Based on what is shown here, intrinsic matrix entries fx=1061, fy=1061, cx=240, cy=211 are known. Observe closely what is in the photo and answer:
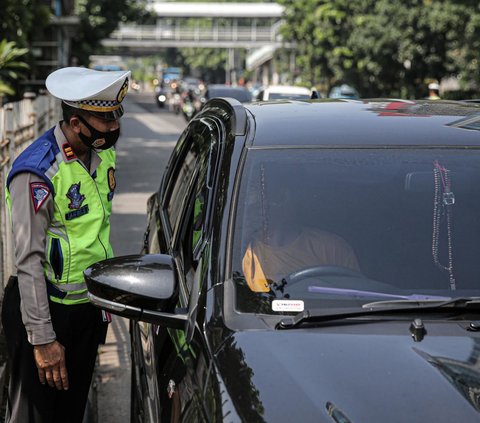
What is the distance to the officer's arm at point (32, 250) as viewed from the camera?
3.69 m

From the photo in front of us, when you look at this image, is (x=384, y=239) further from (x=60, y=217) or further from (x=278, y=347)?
(x=60, y=217)

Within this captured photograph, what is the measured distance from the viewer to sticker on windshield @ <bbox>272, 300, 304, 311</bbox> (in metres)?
3.09

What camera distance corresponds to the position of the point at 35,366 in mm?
3924

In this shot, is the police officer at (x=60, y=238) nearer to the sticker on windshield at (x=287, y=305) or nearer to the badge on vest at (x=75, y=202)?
the badge on vest at (x=75, y=202)

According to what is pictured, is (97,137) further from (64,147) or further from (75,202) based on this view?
(75,202)

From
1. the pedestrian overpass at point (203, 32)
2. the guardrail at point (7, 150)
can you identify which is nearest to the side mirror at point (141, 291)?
the guardrail at point (7, 150)

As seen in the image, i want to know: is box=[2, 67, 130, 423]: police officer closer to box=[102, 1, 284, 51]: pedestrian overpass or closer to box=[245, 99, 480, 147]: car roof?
box=[245, 99, 480, 147]: car roof

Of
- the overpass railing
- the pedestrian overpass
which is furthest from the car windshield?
the overpass railing

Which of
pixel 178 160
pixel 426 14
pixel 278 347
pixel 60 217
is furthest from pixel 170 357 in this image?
pixel 426 14

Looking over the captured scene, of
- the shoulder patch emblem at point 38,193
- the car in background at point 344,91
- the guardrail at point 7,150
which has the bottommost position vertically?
the car in background at point 344,91

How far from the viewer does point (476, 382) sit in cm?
262

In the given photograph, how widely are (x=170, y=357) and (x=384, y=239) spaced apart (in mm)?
765

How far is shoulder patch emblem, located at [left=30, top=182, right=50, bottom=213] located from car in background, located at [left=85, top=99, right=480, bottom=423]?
521 mm

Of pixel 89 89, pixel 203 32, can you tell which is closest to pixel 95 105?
pixel 89 89
